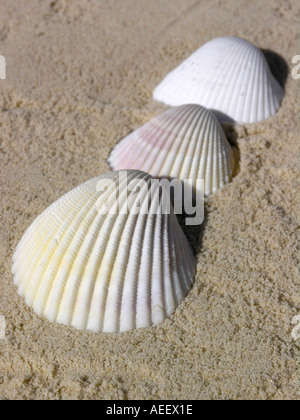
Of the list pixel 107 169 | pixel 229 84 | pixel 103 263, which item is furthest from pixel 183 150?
pixel 103 263

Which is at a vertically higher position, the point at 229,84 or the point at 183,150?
the point at 229,84

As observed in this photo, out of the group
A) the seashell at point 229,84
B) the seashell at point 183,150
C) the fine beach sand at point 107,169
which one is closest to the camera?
the fine beach sand at point 107,169

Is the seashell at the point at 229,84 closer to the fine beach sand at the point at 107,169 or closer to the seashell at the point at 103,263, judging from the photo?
the fine beach sand at the point at 107,169

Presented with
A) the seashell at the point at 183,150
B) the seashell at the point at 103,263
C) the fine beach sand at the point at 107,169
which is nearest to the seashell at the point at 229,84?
the fine beach sand at the point at 107,169

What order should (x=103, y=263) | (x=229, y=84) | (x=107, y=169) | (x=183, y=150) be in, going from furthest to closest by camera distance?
(x=229, y=84)
(x=107, y=169)
(x=183, y=150)
(x=103, y=263)

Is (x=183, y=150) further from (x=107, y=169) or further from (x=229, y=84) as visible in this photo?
(x=229, y=84)

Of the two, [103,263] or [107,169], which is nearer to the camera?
[103,263]

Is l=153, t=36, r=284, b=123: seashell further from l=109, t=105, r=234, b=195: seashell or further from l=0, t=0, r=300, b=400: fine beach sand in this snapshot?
l=109, t=105, r=234, b=195: seashell

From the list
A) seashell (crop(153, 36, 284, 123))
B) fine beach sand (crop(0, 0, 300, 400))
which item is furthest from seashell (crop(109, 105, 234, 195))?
seashell (crop(153, 36, 284, 123))

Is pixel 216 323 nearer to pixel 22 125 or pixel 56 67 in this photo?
pixel 22 125
